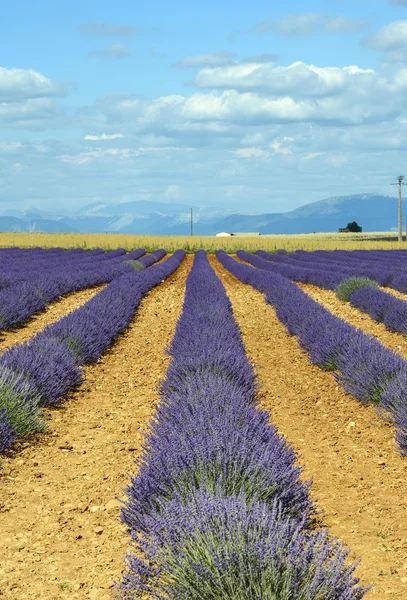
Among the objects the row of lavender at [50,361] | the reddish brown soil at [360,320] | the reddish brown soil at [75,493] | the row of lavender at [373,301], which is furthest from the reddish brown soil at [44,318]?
the row of lavender at [373,301]

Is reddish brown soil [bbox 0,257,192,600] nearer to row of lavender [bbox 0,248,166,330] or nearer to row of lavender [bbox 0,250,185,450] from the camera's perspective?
row of lavender [bbox 0,250,185,450]

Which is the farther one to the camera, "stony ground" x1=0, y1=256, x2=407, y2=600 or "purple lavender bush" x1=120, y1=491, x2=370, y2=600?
"stony ground" x1=0, y1=256, x2=407, y2=600

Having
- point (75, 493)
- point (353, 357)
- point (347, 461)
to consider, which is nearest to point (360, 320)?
point (353, 357)

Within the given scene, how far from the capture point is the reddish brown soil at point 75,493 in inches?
124

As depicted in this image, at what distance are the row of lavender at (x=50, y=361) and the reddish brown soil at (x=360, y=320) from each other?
3660mm

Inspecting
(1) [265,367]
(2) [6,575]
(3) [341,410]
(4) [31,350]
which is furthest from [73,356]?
(2) [6,575]

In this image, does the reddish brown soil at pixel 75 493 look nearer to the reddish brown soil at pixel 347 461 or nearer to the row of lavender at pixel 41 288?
the reddish brown soil at pixel 347 461

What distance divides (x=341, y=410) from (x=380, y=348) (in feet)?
3.52

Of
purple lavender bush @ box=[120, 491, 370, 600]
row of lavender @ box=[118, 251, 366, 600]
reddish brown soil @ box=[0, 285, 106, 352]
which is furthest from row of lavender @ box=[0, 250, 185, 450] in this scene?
purple lavender bush @ box=[120, 491, 370, 600]

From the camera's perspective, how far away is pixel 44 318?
1217cm

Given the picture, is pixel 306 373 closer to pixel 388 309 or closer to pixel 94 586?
pixel 388 309

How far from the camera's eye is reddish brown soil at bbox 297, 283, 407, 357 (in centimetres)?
980

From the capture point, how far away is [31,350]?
7172 millimetres

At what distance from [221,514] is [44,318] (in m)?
9.89
